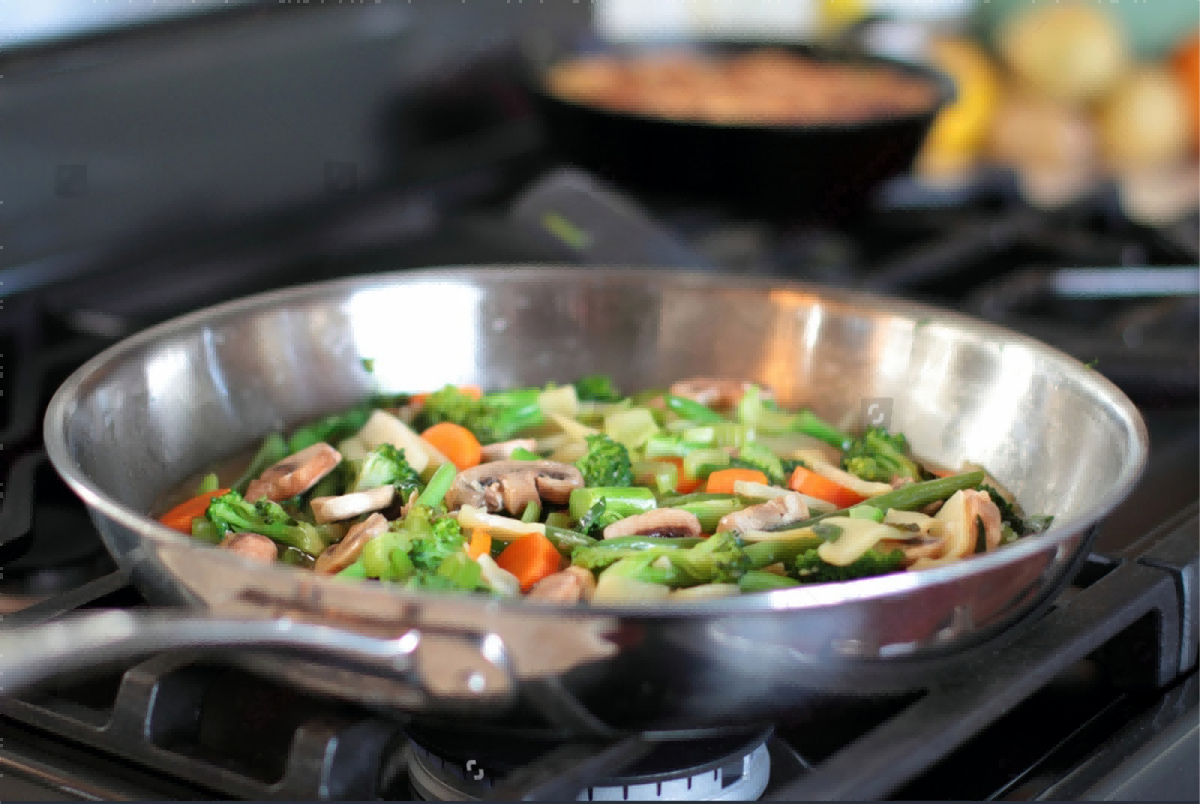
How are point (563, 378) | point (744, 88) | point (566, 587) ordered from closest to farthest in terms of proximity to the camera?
point (566, 587) < point (563, 378) < point (744, 88)

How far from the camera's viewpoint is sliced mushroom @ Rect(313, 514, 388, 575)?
0.82 metres

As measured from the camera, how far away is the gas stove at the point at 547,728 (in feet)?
2.40

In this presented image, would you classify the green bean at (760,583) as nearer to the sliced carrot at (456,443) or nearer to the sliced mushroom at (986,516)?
the sliced mushroom at (986,516)

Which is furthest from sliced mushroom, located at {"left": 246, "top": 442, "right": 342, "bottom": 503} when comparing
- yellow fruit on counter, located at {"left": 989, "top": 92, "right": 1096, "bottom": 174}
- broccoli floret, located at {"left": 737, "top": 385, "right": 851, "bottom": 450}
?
yellow fruit on counter, located at {"left": 989, "top": 92, "right": 1096, "bottom": 174}

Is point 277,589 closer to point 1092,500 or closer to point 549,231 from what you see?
point 1092,500

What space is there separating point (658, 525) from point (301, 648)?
292 millimetres

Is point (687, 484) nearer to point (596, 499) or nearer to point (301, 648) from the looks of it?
point (596, 499)

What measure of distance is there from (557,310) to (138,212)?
639 mm

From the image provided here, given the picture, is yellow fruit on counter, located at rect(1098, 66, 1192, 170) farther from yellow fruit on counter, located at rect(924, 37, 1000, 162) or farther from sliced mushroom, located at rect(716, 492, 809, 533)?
sliced mushroom, located at rect(716, 492, 809, 533)

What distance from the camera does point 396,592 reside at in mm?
608

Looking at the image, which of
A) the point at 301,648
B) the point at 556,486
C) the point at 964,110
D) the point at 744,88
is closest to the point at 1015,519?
the point at 556,486

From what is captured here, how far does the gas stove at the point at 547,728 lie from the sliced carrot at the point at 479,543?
0.38 feet

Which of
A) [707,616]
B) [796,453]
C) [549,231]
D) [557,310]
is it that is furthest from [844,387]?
[707,616]

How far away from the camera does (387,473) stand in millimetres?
952
